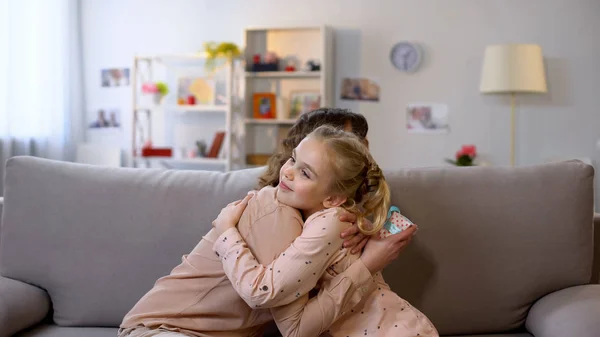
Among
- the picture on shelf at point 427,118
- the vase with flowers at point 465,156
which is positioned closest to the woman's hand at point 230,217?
the vase with flowers at point 465,156

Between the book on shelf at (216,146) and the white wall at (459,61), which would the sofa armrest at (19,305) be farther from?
the white wall at (459,61)

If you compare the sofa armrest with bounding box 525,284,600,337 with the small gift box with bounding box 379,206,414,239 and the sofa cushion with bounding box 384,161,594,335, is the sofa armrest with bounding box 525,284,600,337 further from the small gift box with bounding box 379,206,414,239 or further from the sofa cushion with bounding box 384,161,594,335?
the small gift box with bounding box 379,206,414,239

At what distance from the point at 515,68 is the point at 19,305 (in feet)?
11.4

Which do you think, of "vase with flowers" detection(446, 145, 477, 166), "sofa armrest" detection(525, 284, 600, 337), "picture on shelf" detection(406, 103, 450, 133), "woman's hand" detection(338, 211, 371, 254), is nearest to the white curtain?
"picture on shelf" detection(406, 103, 450, 133)

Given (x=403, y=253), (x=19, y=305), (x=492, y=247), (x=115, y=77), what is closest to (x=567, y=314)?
(x=492, y=247)

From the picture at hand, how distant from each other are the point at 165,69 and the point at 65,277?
3479 millimetres

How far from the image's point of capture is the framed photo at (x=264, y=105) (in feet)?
16.0

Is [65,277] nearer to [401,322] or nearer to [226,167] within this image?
[401,322]

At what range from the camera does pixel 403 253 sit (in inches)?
72.1

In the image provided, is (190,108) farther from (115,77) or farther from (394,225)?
(394,225)

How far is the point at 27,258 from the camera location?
189 cm

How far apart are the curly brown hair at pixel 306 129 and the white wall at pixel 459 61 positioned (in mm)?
2973

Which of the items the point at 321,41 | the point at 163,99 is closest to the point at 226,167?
the point at 163,99

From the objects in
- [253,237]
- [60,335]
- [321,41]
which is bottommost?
[60,335]
